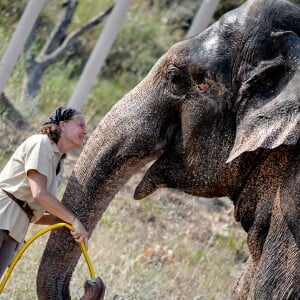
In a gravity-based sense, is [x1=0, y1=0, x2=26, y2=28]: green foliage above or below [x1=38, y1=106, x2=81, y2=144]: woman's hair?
above

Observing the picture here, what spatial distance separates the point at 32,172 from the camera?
17.4 ft

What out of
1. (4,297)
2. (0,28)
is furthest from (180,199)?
(4,297)

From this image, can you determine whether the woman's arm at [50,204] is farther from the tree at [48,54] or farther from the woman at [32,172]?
the tree at [48,54]

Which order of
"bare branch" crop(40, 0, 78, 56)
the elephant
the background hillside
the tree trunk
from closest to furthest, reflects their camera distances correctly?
the elephant < the background hillside < the tree trunk < "bare branch" crop(40, 0, 78, 56)

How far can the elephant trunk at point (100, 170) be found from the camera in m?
5.08

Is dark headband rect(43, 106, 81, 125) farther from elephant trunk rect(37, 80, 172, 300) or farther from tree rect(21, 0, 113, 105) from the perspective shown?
tree rect(21, 0, 113, 105)

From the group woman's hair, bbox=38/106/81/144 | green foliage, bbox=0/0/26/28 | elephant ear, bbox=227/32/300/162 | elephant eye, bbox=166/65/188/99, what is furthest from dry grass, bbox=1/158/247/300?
green foliage, bbox=0/0/26/28

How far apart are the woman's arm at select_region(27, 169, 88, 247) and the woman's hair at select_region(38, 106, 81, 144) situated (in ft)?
0.72

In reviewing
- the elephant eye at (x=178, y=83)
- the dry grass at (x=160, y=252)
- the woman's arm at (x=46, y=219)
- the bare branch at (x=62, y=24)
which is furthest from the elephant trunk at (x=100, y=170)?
the bare branch at (x=62, y=24)

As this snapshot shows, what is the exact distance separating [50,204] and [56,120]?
48 centimetres

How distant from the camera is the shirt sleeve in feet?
17.4

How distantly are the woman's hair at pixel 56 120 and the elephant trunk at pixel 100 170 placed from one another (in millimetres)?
301

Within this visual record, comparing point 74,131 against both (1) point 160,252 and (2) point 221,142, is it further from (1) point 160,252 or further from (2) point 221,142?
(1) point 160,252

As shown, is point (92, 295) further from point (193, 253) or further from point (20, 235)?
point (193, 253)
